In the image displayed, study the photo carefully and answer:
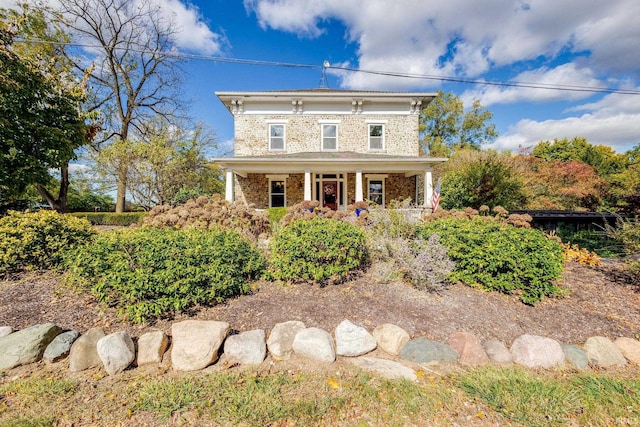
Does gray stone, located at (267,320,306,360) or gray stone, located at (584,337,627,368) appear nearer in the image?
gray stone, located at (267,320,306,360)

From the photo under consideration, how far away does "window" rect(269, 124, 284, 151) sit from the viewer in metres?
14.2

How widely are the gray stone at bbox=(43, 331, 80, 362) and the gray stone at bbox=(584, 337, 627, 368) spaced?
5.74m

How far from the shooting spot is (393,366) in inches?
108

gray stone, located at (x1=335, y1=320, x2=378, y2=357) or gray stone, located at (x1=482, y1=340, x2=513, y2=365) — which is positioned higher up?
gray stone, located at (x1=335, y1=320, x2=378, y2=357)

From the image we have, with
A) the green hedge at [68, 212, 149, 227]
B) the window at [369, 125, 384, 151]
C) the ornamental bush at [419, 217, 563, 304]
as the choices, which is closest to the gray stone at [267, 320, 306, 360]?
the ornamental bush at [419, 217, 563, 304]

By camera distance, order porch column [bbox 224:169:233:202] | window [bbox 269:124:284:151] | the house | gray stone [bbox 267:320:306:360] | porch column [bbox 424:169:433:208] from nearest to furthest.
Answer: gray stone [bbox 267:320:306:360] → porch column [bbox 224:169:233:202] → porch column [bbox 424:169:433:208] → the house → window [bbox 269:124:284:151]

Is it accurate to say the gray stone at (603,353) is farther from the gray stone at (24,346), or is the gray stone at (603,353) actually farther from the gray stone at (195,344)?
the gray stone at (24,346)

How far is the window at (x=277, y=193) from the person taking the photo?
14.7 meters

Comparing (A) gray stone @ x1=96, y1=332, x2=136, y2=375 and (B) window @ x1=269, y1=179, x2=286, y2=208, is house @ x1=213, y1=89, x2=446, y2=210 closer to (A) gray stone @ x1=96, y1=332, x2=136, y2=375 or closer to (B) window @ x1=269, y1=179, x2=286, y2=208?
(B) window @ x1=269, y1=179, x2=286, y2=208

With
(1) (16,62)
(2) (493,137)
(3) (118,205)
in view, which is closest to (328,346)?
(1) (16,62)

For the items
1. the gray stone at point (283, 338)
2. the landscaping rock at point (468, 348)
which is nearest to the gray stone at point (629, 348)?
the landscaping rock at point (468, 348)

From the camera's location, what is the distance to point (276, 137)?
46.5 feet

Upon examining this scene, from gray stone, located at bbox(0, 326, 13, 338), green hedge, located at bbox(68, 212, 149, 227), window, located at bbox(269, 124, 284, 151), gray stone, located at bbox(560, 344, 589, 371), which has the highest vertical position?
window, located at bbox(269, 124, 284, 151)

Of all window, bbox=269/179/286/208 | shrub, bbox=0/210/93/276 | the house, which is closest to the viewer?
shrub, bbox=0/210/93/276
